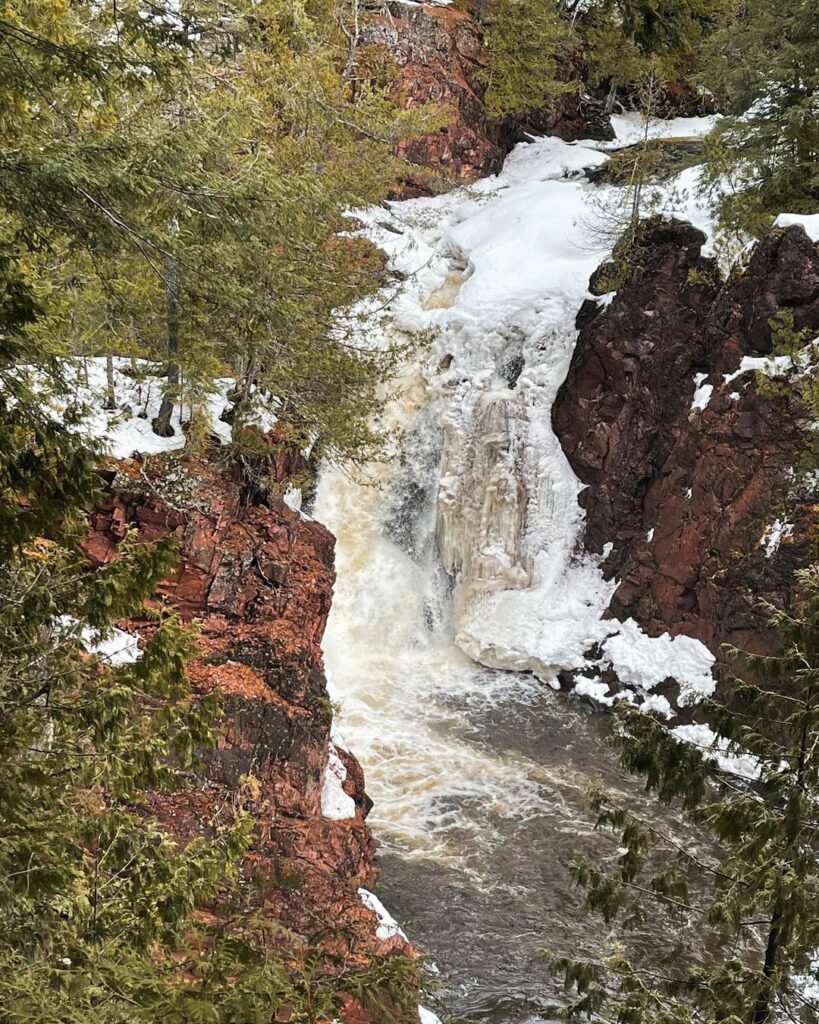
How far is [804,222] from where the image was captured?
13336mm

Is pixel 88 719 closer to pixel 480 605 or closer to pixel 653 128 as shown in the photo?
pixel 480 605

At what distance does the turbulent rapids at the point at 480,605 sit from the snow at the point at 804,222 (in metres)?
2.52

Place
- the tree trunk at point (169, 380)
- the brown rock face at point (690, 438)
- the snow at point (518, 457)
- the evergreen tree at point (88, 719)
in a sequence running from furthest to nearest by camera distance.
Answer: the snow at point (518, 457) → the brown rock face at point (690, 438) → the tree trunk at point (169, 380) → the evergreen tree at point (88, 719)

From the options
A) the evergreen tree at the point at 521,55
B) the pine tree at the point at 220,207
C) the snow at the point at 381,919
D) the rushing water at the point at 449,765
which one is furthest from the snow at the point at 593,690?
the evergreen tree at the point at 521,55

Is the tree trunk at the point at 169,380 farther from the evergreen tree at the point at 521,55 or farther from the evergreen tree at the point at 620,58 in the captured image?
the evergreen tree at the point at 521,55

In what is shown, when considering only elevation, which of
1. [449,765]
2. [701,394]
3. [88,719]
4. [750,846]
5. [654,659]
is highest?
[701,394]

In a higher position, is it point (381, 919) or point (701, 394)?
point (701, 394)

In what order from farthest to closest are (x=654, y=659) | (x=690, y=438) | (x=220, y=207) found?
(x=690, y=438)
(x=654, y=659)
(x=220, y=207)

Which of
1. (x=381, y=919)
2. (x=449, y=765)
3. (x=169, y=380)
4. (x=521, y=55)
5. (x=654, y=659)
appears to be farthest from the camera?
(x=521, y=55)

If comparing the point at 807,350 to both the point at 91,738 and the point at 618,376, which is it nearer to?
the point at 618,376

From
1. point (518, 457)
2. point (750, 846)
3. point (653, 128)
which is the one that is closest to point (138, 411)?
point (518, 457)

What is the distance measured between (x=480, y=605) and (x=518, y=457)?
2.96 meters

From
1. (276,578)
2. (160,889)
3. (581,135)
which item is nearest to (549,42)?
(581,135)

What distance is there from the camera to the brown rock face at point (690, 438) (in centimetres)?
1298
